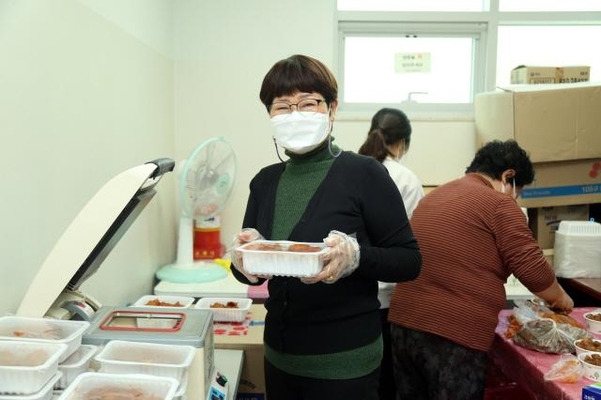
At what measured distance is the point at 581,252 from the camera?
104 inches

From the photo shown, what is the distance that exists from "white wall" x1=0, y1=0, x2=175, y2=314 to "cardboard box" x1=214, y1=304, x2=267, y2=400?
53 cm

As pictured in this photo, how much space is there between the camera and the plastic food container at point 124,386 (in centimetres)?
93

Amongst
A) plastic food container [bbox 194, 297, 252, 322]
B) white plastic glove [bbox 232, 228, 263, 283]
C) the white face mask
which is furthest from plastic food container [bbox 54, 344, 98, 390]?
plastic food container [bbox 194, 297, 252, 322]

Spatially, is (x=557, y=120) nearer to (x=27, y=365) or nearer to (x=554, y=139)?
(x=554, y=139)

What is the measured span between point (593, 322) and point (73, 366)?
5.99ft

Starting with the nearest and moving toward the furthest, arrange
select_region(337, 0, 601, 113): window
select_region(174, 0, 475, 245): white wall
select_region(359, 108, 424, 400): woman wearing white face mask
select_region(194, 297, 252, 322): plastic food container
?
select_region(194, 297, 252, 322): plastic food container < select_region(359, 108, 424, 400): woman wearing white face mask < select_region(174, 0, 475, 245): white wall < select_region(337, 0, 601, 113): window

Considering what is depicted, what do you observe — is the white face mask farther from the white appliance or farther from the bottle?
the bottle

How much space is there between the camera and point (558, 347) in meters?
1.74

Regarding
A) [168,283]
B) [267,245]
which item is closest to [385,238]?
[267,245]

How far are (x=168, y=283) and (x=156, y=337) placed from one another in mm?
1530

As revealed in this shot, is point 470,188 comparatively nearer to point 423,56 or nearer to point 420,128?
point 420,128

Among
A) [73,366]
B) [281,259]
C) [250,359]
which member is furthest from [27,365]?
[250,359]

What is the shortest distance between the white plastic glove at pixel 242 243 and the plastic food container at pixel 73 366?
38 cm

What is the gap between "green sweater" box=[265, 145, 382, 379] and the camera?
1291 mm
